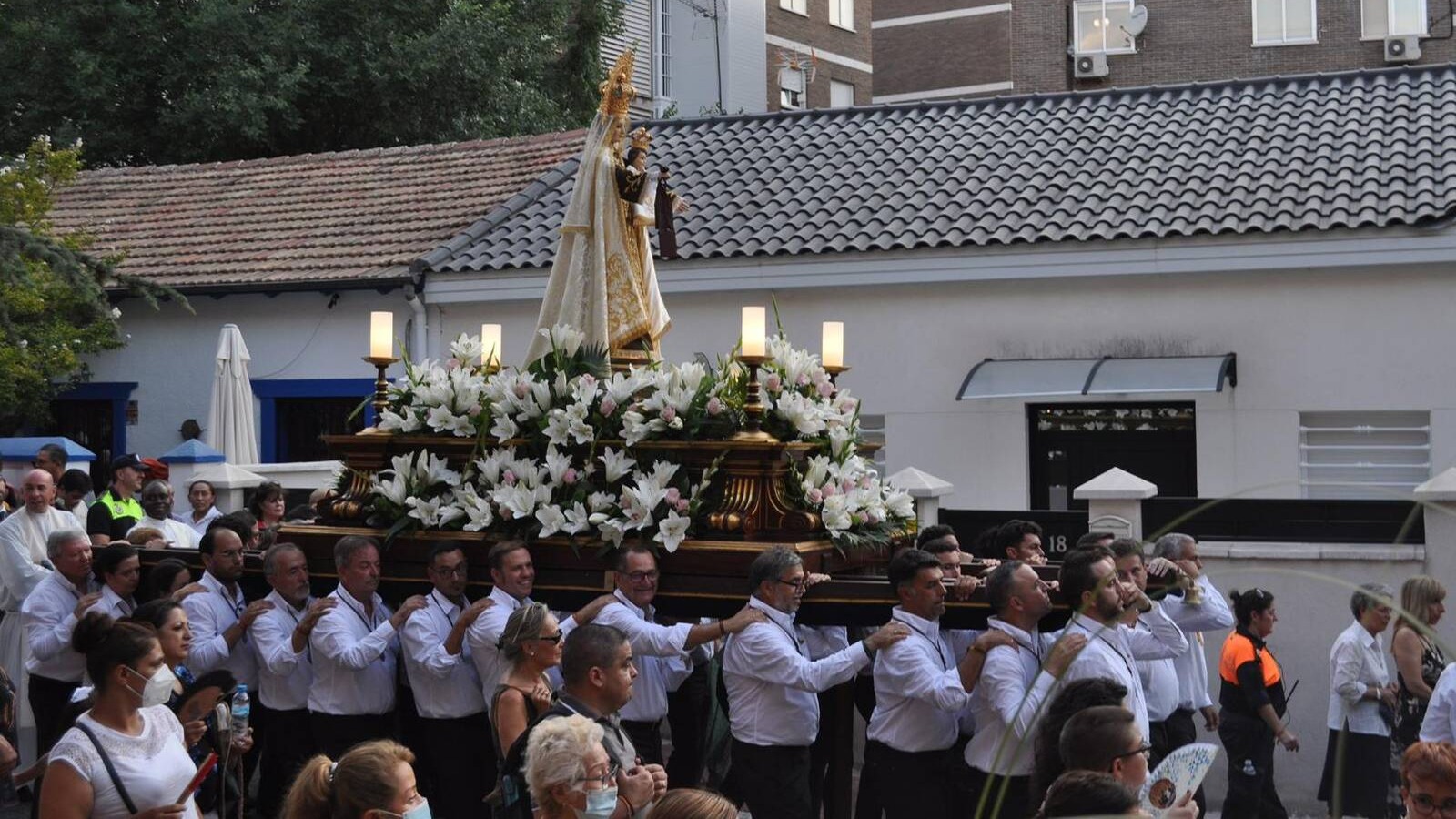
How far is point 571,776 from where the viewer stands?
4.45 meters

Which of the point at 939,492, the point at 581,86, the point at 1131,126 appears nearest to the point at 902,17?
the point at 581,86

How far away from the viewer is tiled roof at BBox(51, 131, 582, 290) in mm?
17594

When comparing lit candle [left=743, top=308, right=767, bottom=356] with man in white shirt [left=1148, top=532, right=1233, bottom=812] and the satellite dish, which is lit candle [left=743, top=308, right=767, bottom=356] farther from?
the satellite dish

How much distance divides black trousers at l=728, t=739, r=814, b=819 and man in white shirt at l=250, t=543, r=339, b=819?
205 cm

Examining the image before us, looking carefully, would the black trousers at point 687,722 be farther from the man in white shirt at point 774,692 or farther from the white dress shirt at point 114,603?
the white dress shirt at point 114,603

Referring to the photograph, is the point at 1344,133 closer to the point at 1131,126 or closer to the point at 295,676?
the point at 1131,126

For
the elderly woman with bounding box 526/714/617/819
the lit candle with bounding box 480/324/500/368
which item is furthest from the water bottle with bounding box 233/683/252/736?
the lit candle with bounding box 480/324/500/368

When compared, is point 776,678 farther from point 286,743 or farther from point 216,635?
point 216,635

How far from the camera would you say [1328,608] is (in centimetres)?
1019

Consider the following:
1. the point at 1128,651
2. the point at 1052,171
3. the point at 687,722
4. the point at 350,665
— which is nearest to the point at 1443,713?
the point at 1128,651

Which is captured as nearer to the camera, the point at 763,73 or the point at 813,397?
the point at 813,397

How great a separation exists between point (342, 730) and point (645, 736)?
1349mm

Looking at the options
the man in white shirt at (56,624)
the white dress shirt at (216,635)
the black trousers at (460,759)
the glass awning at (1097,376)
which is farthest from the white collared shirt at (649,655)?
the glass awning at (1097,376)

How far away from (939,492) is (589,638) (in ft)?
21.9
